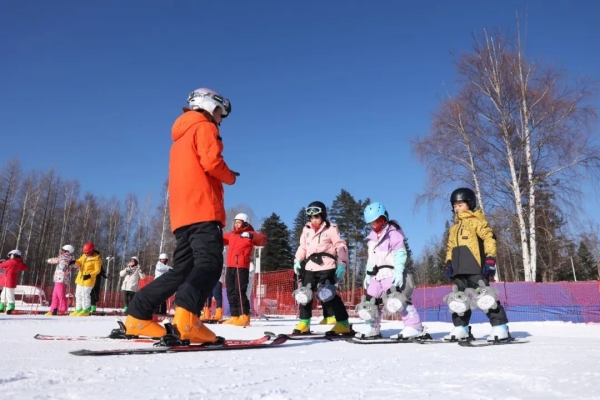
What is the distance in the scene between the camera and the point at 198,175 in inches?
147

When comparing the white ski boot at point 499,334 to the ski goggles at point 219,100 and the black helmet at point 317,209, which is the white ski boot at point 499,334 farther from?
the ski goggles at point 219,100

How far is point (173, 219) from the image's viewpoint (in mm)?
3711

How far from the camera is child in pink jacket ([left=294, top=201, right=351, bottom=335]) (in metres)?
5.73

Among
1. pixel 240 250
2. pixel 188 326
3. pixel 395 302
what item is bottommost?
pixel 188 326

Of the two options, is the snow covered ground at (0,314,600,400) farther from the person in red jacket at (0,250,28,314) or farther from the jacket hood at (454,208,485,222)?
the person in red jacket at (0,250,28,314)

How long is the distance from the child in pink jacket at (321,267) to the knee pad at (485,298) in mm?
1547

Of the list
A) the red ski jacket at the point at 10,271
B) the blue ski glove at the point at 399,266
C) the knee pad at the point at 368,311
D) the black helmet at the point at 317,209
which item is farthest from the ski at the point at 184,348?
the red ski jacket at the point at 10,271

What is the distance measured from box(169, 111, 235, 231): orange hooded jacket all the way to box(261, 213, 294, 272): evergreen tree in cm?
5267

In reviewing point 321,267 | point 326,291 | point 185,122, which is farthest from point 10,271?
point 185,122

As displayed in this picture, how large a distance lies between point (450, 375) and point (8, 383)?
194 cm

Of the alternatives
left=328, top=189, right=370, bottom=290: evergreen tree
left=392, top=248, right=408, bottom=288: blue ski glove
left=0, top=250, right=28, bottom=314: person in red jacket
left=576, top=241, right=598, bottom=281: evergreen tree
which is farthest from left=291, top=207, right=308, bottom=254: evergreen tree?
left=392, top=248, right=408, bottom=288: blue ski glove

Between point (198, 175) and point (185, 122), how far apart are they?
0.51m

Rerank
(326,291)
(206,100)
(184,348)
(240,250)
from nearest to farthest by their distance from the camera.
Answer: (184,348)
(206,100)
(326,291)
(240,250)

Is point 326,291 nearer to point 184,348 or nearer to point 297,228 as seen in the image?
point 184,348
